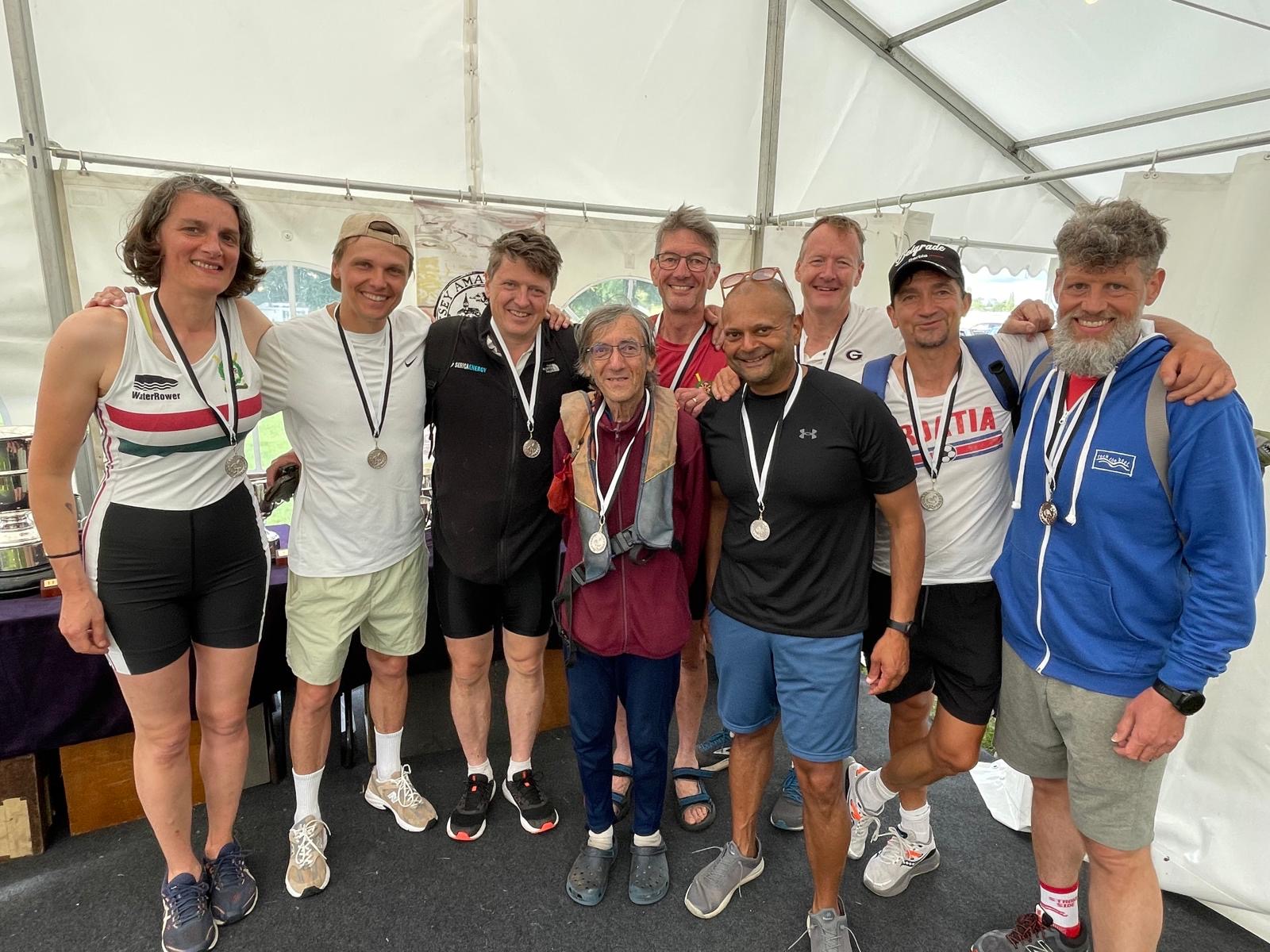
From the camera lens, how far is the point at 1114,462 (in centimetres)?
147

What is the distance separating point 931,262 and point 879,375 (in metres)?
0.34

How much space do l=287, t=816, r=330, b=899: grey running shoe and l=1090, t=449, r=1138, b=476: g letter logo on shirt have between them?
2.51 m

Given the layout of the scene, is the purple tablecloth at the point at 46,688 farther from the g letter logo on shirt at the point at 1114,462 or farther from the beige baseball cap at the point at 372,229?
the g letter logo on shirt at the point at 1114,462

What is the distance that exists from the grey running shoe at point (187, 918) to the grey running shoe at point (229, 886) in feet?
0.12

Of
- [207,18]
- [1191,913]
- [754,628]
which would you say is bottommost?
[1191,913]

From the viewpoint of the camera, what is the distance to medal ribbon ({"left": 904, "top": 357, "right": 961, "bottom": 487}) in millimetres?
1811

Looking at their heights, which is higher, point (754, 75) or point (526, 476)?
point (754, 75)

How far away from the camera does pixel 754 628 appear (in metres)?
1.83

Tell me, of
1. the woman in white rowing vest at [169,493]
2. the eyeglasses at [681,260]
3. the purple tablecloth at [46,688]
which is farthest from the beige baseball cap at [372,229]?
the purple tablecloth at [46,688]

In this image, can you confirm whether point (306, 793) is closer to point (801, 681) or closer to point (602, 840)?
point (602, 840)

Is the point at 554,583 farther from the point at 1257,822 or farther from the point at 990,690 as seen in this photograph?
the point at 1257,822

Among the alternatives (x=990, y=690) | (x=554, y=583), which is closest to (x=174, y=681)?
(x=554, y=583)

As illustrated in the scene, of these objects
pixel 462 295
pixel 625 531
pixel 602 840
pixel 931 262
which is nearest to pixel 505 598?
pixel 625 531

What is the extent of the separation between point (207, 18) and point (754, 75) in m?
3.52
